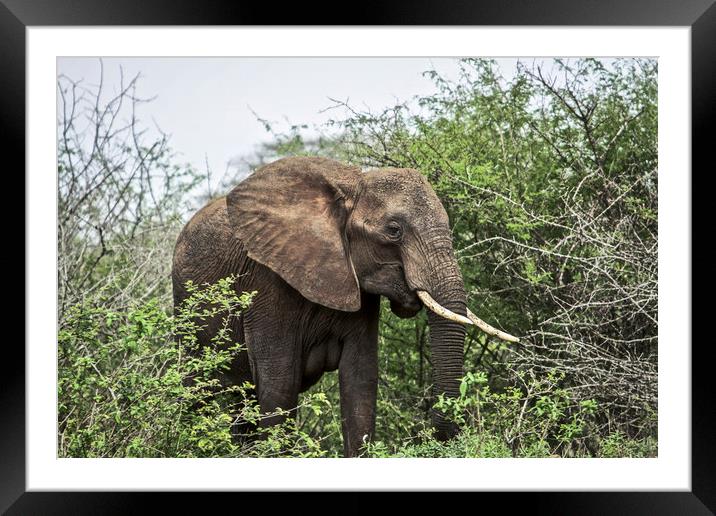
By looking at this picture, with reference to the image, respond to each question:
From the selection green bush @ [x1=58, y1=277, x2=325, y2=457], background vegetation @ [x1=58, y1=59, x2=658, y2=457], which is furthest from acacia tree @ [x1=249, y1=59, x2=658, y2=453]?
green bush @ [x1=58, y1=277, x2=325, y2=457]

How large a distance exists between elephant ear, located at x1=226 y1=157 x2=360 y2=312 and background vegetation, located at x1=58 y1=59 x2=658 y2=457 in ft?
1.60

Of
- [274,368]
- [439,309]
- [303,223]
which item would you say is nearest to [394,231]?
[439,309]

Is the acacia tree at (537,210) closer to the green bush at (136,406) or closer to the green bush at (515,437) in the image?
the green bush at (515,437)

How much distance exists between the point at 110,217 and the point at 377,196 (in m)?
3.47

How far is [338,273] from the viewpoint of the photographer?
28.2 ft

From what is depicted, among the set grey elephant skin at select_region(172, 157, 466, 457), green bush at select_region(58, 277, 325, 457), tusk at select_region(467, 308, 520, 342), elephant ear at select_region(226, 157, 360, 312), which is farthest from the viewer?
elephant ear at select_region(226, 157, 360, 312)

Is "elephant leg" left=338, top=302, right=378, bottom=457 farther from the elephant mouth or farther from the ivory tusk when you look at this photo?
the ivory tusk

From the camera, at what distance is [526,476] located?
7.27 meters

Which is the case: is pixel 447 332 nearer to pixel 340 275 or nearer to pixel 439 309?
pixel 439 309

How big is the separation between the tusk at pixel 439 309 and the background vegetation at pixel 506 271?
49 cm

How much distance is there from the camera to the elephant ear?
8.62m
